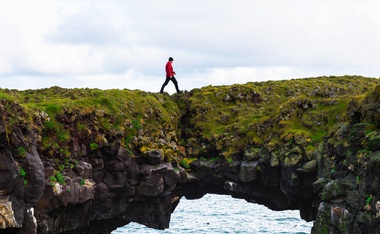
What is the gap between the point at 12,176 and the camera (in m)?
27.1

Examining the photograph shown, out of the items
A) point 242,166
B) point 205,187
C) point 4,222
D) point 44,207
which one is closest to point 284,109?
point 242,166

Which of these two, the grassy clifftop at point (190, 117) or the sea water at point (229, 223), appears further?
the sea water at point (229, 223)

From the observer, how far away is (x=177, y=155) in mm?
43375

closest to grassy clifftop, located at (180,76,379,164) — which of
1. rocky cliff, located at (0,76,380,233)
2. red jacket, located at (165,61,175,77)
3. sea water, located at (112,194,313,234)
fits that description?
rocky cliff, located at (0,76,380,233)

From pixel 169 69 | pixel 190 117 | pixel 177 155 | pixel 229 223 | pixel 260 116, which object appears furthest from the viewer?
pixel 229 223

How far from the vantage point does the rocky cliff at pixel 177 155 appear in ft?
95.2

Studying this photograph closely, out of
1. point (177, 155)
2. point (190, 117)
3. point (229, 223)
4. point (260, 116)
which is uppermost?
point (260, 116)

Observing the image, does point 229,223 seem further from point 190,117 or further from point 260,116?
point 260,116

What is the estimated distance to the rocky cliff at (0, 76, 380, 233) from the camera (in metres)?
29.0

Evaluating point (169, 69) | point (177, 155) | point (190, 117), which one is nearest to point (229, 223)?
point (190, 117)

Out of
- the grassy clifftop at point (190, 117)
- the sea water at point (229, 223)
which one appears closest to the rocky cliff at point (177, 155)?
the grassy clifftop at point (190, 117)

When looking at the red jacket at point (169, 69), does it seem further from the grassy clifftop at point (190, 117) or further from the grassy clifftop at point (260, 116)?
the grassy clifftop at point (260, 116)

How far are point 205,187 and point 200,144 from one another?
4074 millimetres

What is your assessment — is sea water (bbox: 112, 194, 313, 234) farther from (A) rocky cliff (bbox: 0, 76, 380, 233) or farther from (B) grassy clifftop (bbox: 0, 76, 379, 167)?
(A) rocky cliff (bbox: 0, 76, 380, 233)
